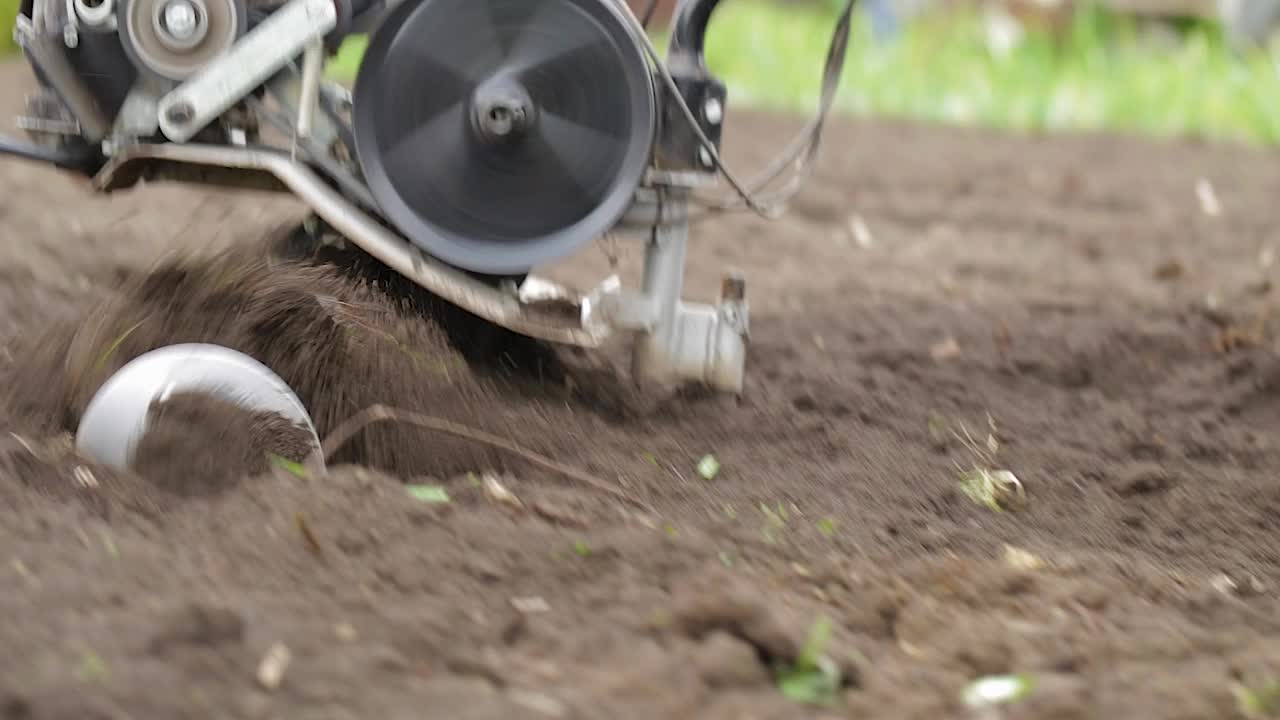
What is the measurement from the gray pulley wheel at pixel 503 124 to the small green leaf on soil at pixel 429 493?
52cm

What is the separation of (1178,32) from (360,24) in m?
8.21

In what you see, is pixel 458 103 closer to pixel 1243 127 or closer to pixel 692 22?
pixel 692 22

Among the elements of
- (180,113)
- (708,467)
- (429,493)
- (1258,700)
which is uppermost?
(180,113)

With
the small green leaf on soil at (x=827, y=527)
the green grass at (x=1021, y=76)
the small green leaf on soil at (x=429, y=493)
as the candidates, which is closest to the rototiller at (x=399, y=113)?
the small green leaf on soil at (x=429, y=493)

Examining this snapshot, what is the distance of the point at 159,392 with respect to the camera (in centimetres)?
256

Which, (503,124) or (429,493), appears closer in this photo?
(429,493)

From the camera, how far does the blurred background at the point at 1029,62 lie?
771 centimetres

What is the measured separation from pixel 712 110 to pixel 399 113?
2.06ft

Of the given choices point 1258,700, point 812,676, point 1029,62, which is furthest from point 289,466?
point 1029,62

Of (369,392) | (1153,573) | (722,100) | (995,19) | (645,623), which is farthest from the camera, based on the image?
(995,19)

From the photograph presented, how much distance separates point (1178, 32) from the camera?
10.1 m

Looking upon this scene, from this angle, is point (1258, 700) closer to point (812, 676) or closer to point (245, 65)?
point (812, 676)

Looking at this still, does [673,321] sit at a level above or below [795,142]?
below

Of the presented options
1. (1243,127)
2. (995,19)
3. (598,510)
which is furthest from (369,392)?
(995,19)
